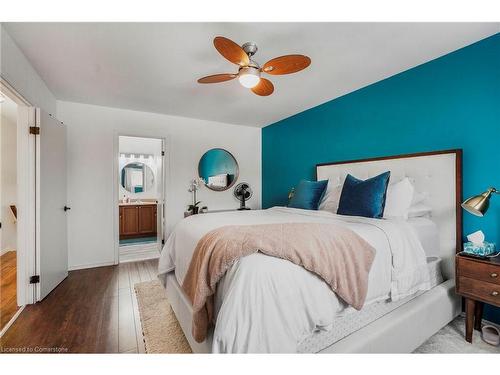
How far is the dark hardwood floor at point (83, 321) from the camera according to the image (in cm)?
164

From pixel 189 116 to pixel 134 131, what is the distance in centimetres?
90

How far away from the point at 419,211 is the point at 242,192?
2.87 metres

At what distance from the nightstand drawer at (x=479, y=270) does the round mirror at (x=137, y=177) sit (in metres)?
5.66

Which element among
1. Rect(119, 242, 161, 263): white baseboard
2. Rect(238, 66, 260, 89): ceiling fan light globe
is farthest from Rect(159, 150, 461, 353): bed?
Rect(119, 242, 161, 263): white baseboard

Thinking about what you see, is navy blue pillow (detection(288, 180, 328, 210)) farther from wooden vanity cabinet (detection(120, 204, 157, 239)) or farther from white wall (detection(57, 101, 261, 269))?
wooden vanity cabinet (detection(120, 204, 157, 239))

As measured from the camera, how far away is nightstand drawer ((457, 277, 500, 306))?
154 cm

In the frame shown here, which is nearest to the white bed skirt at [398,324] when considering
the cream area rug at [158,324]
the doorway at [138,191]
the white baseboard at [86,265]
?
the cream area rug at [158,324]

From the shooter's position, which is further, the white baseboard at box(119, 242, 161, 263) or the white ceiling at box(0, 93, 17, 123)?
the white baseboard at box(119, 242, 161, 263)

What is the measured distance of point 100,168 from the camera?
134 inches

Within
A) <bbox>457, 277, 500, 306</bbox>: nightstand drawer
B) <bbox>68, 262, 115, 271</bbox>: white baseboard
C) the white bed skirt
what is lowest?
<bbox>68, 262, 115, 271</bbox>: white baseboard

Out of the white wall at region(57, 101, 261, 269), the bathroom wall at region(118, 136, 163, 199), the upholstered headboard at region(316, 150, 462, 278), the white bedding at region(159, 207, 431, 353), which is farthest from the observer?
the bathroom wall at region(118, 136, 163, 199)

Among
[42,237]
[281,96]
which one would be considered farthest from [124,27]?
[42,237]

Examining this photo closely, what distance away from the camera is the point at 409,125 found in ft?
7.84

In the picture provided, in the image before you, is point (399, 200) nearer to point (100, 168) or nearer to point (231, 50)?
point (231, 50)
